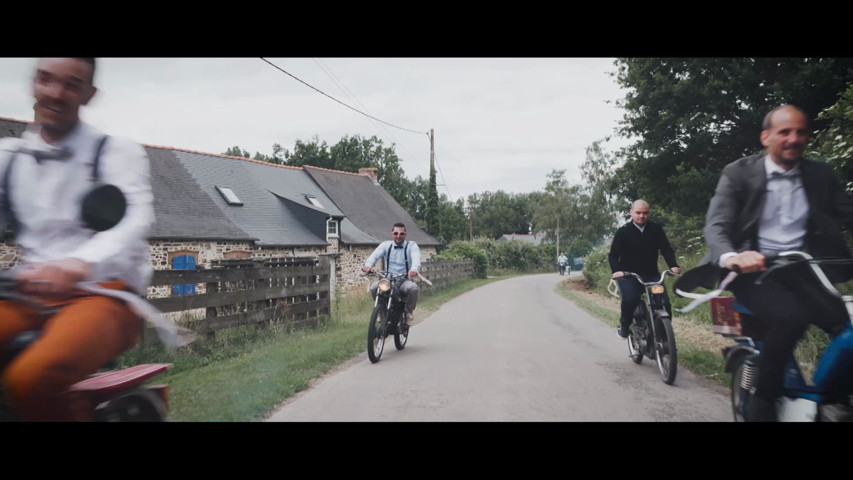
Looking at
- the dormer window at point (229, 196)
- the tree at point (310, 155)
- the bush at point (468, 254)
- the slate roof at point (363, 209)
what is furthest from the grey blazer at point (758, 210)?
the tree at point (310, 155)

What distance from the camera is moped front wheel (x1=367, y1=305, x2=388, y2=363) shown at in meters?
5.41

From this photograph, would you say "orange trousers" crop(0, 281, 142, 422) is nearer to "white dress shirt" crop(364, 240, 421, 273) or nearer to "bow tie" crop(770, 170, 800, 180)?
"bow tie" crop(770, 170, 800, 180)

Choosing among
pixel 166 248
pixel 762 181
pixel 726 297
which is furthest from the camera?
pixel 166 248

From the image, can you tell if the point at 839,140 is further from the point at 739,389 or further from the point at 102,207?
the point at 102,207

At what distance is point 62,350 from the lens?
1.52 m

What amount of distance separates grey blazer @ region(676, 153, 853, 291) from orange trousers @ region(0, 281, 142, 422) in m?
2.52

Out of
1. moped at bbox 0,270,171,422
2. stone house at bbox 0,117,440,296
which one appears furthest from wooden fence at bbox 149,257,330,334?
moped at bbox 0,270,171,422

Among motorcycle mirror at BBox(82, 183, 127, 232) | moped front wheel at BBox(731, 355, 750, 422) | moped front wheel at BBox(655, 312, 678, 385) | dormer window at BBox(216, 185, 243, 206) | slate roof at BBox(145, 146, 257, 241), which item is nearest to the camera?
motorcycle mirror at BBox(82, 183, 127, 232)
